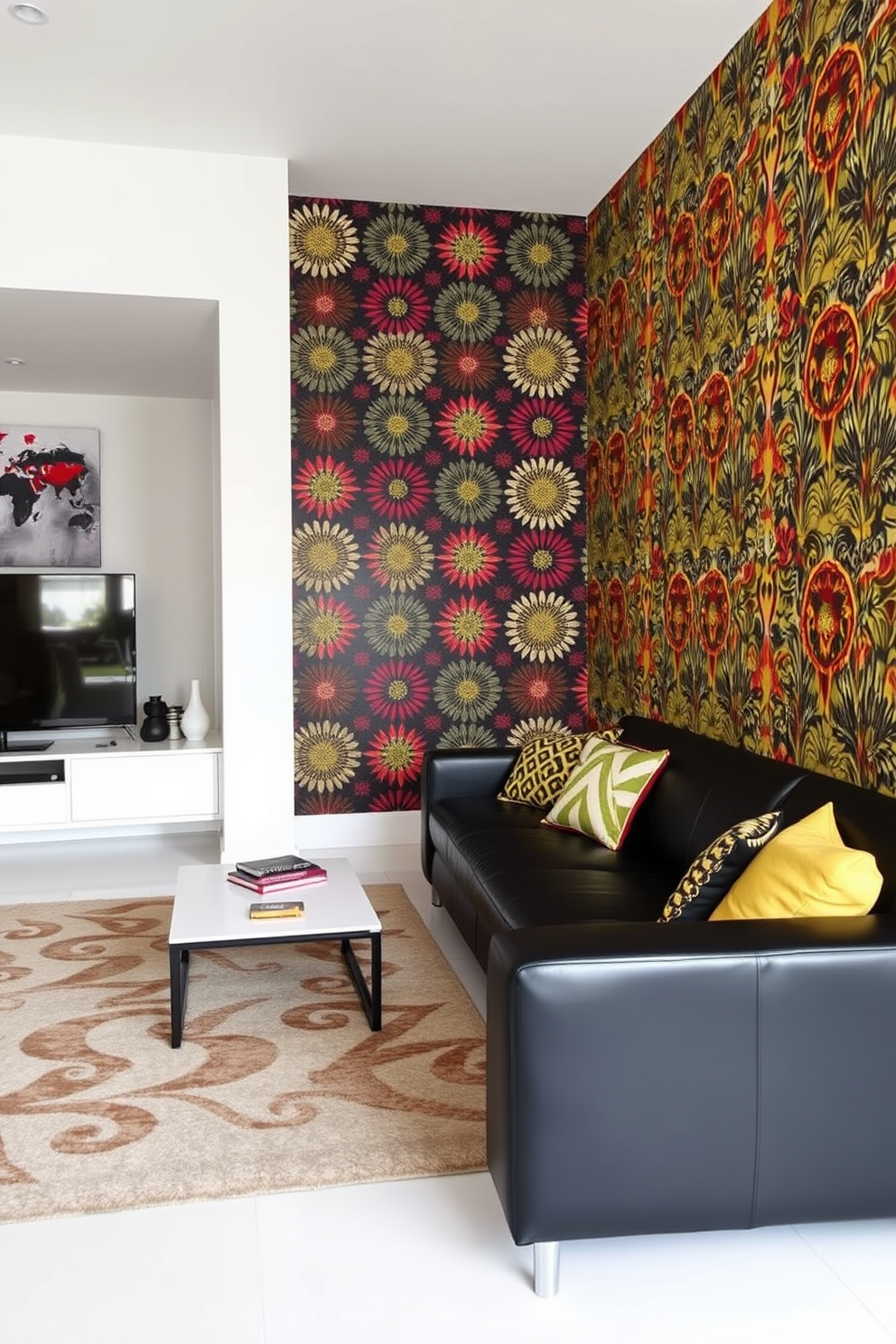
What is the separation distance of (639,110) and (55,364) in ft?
9.02

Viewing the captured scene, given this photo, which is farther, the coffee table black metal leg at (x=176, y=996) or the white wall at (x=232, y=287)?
the white wall at (x=232, y=287)

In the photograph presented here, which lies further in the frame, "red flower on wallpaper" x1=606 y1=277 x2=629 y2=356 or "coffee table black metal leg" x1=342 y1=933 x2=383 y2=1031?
"red flower on wallpaper" x1=606 y1=277 x2=629 y2=356

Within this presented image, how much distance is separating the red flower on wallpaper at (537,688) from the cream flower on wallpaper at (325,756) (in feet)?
2.61

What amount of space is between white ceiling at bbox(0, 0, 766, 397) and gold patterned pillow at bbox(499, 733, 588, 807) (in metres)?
2.28

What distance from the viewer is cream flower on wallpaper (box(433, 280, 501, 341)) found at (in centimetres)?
495

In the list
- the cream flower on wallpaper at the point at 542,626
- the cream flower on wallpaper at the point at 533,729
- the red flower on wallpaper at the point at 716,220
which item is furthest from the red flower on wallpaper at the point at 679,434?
the cream flower on wallpaper at the point at 533,729

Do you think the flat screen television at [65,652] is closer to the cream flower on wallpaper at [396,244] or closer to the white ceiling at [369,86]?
the white ceiling at [369,86]

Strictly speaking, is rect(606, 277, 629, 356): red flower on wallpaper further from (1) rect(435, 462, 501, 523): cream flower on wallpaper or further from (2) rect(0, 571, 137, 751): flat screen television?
(2) rect(0, 571, 137, 751): flat screen television

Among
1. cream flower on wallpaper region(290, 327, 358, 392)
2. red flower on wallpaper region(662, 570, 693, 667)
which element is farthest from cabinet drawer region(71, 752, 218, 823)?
red flower on wallpaper region(662, 570, 693, 667)

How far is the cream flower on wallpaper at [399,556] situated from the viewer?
4918 mm

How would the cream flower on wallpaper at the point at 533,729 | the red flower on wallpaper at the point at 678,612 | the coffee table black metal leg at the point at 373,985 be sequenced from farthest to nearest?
1. the cream flower on wallpaper at the point at 533,729
2. the red flower on wallpaper at the point at 678,612
3. the coffee table black metal leg at the point at 373,985

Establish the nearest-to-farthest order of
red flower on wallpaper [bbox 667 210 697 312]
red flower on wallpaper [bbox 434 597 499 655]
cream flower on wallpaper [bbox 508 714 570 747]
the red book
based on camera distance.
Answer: the red book < red flower on wallpaper [bbox 667 210 697 312] < red flower on wallpaper [bbox 434 597 499 655] < cream flower on wallpaper [bbox 508 714 570 747]

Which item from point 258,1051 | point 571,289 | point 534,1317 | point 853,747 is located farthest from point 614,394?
point 534,1317

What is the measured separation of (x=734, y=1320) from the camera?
173 cm
